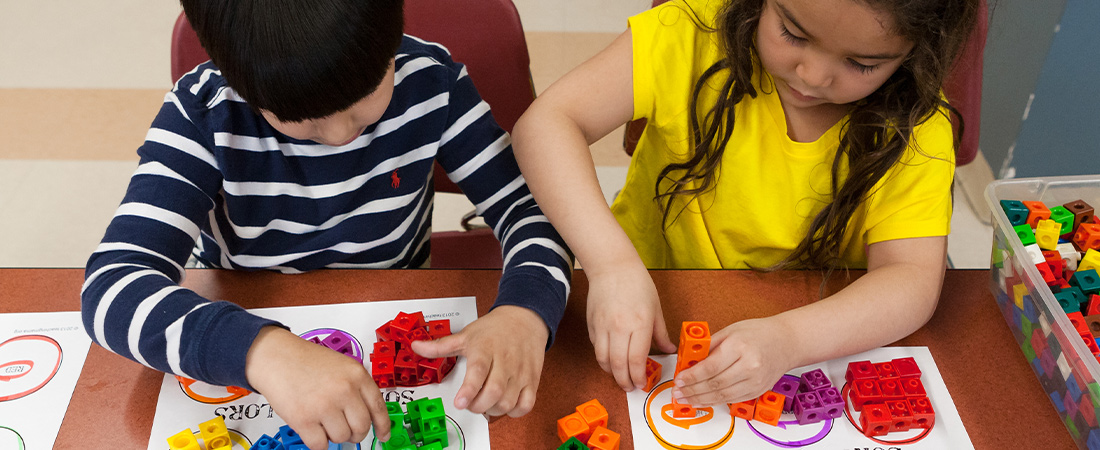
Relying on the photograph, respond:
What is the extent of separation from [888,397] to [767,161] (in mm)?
314

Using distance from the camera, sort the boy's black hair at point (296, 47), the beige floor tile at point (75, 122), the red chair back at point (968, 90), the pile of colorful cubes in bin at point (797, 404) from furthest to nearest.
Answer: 1. the beige floor tile at point (75, 122)
2. the red chair back at point (968, 90)
3. the pile of colorful cubes in bin at point (797, 404)
4. the boy's black hair at point (296, 47)

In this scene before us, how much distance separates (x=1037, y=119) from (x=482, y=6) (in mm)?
1311

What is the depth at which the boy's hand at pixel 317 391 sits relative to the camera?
0.64 meters

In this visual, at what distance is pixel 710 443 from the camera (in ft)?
2.29

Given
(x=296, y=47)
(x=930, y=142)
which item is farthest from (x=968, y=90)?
(x=296, y=47)

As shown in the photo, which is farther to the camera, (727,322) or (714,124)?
(714,124)

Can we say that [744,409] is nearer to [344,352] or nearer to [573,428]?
[573,428]

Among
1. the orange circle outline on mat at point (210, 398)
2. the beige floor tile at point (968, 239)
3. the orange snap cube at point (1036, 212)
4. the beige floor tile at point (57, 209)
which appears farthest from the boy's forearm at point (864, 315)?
the beige floor tile at point (57, 209)

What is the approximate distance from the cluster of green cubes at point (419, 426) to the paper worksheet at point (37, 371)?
277 mm

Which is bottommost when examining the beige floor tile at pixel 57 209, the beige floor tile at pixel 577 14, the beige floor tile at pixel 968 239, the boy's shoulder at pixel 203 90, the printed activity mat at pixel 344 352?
the beige floor tile at pixel 968 239

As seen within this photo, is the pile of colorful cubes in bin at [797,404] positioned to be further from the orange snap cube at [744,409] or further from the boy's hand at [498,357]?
the boy's hand at [498,357]

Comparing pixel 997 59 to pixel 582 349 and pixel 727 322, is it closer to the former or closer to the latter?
pixel 727 322

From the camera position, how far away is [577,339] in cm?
79

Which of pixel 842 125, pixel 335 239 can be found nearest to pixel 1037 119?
pixel 842 125
